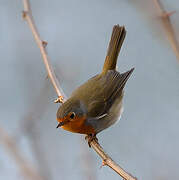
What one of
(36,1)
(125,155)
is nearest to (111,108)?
(125,155)

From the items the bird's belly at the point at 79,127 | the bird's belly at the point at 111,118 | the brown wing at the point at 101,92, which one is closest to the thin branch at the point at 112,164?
the bird's belly at the point at 79,127

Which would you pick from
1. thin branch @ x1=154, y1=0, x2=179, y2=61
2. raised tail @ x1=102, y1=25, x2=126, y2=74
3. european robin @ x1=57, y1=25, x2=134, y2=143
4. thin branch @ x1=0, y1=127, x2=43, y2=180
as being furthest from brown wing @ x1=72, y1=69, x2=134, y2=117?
thin branch @ x1=154, y1=0, x2=179, y2=61

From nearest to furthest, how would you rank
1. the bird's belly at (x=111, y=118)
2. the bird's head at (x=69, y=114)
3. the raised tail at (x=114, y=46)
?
the bird's head at (x=69, y=114), the bird's belly at (x=111, y=118), the raised tail at (x=114, y=46)

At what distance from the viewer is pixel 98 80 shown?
4430 millimetres

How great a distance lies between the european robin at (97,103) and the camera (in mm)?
3809

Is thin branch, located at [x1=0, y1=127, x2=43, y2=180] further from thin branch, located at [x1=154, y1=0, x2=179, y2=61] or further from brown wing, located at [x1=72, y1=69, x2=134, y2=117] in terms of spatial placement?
thin branch, located at [x1=154, y1=0, x2=179, y2=61]

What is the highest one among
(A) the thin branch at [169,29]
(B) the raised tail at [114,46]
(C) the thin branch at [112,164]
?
(B) the raised tail at [114,46]

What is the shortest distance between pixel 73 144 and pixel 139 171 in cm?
120

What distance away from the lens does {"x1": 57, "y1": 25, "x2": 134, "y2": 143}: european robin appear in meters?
3.81

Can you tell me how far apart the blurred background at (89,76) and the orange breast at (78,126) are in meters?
0.49

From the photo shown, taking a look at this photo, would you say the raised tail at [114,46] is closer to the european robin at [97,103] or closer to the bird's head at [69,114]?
the european robin at [97,103]

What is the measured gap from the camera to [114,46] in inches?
180

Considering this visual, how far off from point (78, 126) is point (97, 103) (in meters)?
0.44

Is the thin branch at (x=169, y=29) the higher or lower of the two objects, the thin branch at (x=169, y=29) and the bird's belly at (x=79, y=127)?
the lower
